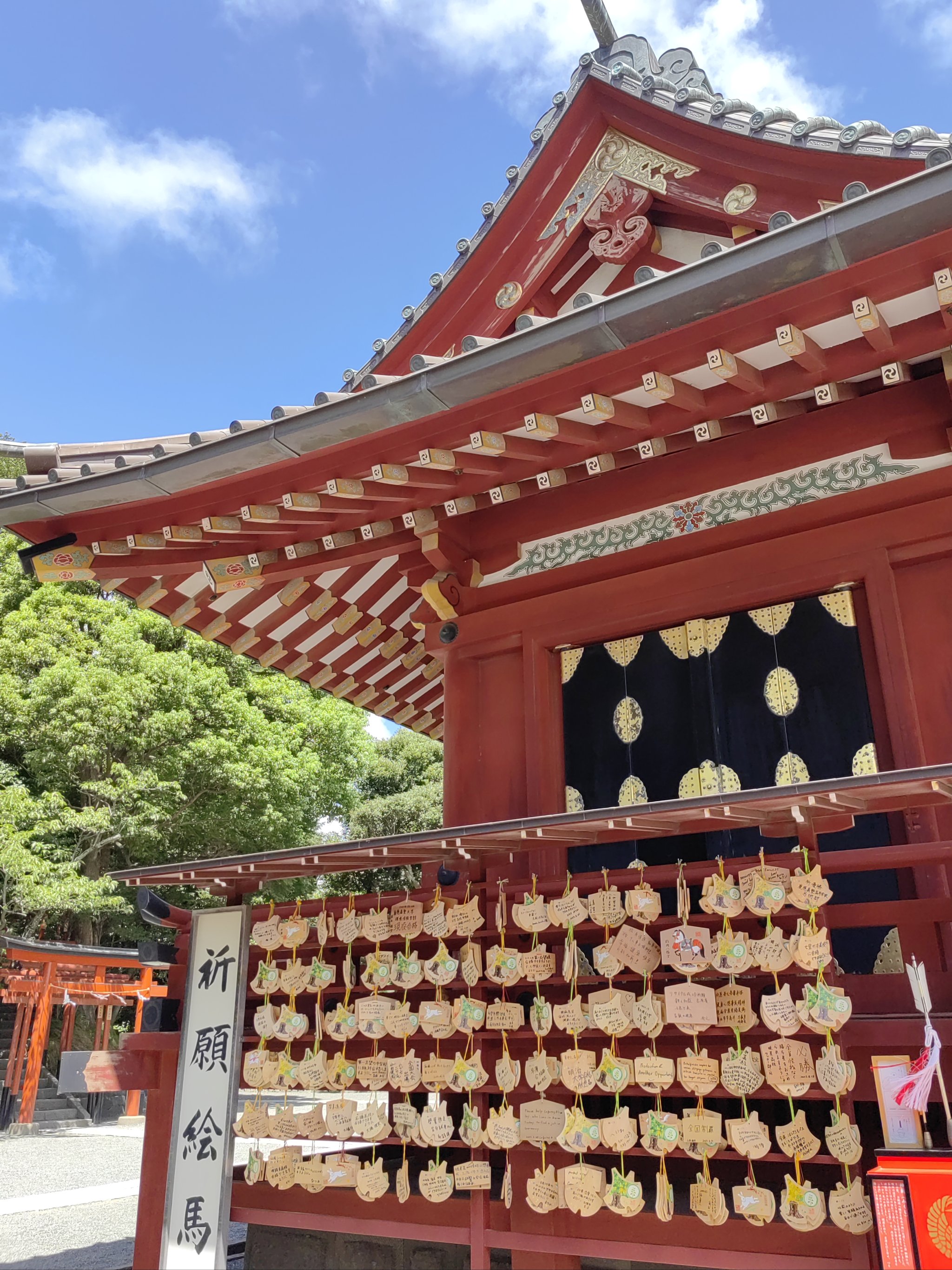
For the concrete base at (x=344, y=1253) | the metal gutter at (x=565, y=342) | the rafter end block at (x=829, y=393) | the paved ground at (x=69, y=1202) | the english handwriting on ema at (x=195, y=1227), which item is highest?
the rafter end block at (x=829, y=393)

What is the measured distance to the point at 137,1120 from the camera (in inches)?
747

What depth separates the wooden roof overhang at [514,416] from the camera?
11.0ft

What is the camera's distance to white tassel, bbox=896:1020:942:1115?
3061mm

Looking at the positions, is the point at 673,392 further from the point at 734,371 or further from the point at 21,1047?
the point at 21,1047

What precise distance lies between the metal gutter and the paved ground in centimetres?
524

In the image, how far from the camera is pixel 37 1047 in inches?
649

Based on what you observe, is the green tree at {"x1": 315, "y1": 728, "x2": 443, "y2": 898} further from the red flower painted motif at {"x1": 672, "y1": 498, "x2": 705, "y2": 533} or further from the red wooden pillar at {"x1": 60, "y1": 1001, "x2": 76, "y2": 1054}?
the red flower painted motif at {"x1": 672, "y1": 498, "x2": 705, "y2": 533}

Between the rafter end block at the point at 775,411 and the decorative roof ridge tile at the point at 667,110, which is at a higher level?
the decorative roof ridge tile at the point at 667,110

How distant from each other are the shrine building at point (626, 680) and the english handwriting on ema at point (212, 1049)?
0.07 feet

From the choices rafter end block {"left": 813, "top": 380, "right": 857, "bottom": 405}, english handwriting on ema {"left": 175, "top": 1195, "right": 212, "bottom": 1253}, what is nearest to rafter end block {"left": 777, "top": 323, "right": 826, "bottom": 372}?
rafter end block {"left": 813, "top": 380, "right": 857, "bottom": 405}

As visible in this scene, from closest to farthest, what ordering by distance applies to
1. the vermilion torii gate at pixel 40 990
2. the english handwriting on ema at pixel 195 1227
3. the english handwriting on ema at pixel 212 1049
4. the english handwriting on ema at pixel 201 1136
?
1. the english handwriting on ema at pixel 195 1227
2. the english handwriting on ema at pixel 201 1136
3. the english handwriting on ema at pixel 212 1049
4. the vermilion torii gate at pixel 40 990

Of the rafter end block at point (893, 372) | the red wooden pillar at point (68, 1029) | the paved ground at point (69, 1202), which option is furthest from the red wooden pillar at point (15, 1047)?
the rafter end block at point (893, 372)

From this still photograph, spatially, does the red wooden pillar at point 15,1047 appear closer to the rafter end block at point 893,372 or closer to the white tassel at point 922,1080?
the white tassel at point 922,1080

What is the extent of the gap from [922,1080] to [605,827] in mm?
1401
